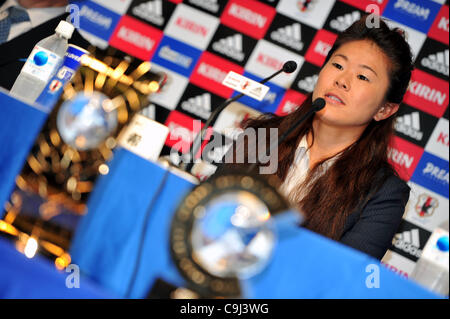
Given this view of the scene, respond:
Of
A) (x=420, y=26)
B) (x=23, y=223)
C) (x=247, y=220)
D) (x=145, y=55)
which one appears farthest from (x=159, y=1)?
(x=247, y=220)

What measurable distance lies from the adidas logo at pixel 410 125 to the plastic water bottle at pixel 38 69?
1727 millimetres

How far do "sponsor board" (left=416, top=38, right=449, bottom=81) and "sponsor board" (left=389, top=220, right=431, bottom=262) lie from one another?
83cm

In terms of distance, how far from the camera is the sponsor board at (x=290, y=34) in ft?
8.06

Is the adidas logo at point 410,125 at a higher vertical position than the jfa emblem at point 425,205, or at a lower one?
higher

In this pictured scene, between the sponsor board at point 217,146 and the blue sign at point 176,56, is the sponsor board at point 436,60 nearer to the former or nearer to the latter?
the sponsor board at point 217,146

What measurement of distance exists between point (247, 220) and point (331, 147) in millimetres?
942

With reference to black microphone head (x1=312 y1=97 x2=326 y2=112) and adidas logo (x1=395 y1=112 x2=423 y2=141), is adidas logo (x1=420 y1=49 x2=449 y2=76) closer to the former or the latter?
adidas logo (x1=395 y1=112 x2=423 y2=141)

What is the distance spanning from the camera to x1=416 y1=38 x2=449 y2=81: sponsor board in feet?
7.81

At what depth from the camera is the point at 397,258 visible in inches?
90.9

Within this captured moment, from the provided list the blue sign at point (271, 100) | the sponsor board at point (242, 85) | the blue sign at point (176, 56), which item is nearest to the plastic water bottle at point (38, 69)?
the sponsor board at point (242, 85)

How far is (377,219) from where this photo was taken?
1216mm

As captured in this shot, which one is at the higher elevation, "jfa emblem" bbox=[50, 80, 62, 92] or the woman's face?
the woman's face

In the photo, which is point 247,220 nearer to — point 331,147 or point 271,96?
point 331,147

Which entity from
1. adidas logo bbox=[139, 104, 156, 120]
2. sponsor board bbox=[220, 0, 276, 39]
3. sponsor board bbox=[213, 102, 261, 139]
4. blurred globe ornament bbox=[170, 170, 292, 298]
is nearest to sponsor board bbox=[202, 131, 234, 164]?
sponsor board bbox=[213, 102, 261, 139]
